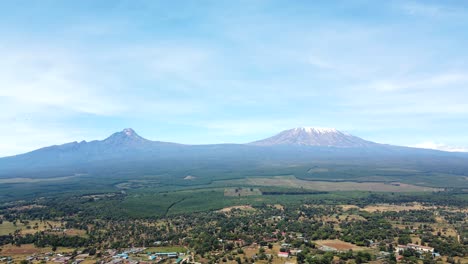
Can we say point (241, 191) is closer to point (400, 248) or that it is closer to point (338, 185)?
point (338, 185)

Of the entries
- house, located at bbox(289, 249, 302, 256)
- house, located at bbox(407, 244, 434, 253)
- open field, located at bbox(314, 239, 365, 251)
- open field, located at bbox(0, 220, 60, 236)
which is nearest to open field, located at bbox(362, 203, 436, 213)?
house, located at bbox(407, 244, 434, 253)

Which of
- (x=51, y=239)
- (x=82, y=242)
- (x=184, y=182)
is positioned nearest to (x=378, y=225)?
(x=82, y=242)

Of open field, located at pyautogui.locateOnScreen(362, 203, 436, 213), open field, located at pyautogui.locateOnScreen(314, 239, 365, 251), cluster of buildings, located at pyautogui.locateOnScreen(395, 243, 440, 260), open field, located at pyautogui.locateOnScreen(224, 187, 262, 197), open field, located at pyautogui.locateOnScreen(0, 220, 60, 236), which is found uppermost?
open field, located at pyautogui.locateOnScreen(224, 187, 262, 197)

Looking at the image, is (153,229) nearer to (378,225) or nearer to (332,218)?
(332,218)

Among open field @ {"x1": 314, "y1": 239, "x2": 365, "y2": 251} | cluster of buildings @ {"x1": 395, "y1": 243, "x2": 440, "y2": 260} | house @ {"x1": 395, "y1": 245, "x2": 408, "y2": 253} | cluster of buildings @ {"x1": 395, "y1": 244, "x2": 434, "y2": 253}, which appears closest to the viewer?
cluster of buildings @ {"x1": 395, "y1": 243, "x2": 440, "y2": 260}

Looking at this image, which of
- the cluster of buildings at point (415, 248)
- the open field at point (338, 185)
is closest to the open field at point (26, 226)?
the cluster of buildings at point (415, 248)

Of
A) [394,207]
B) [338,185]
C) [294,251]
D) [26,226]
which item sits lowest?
[294,251]

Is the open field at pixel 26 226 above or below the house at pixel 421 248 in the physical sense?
above

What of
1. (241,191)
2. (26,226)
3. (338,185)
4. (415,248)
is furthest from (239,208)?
(338,185)

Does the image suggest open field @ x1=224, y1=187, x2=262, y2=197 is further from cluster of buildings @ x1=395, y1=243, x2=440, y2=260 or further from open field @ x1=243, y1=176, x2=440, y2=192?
cluster of buildings @ x1=395, y1=243, x2=440, y2=260

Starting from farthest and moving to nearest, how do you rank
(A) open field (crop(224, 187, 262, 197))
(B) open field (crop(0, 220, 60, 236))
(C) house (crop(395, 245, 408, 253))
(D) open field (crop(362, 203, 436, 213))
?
(A) open field (crop(224, 187, 262, 197)) → (D) open field (crop(362, 203, 436, 213)) → (B) open field (crop(0, 220, 60, 236)) → (C) house (crop(395, 245, 408, 253))

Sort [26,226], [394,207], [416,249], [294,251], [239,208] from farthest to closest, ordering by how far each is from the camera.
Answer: [394,207] → [239,208] → [26,226] → [294,251] → [416,249]

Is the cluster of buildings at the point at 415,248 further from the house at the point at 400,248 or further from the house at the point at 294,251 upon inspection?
the house at the point at 294,251
